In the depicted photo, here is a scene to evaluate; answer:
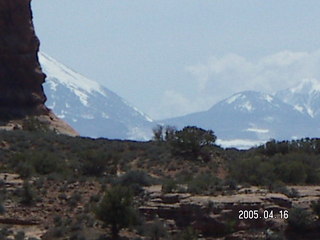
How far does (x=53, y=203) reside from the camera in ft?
118

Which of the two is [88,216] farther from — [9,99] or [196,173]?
[9,99]

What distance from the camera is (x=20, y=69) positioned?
7250 cm

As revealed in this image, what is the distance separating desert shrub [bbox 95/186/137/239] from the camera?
32.5m

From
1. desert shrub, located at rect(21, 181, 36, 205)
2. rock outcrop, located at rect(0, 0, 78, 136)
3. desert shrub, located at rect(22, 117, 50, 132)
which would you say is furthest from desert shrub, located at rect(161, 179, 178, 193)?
rock outcrop, located at rect(0, 0, 78, 136)

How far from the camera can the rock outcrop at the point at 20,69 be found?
71000mm

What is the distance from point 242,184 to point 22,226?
29.5 feet

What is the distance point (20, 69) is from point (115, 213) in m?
41.3

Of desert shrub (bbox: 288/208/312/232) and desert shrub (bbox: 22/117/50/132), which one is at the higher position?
desert shrub (bbox: 22/117/50/132)

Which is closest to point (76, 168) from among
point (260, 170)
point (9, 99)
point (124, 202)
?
point (260, 170)
